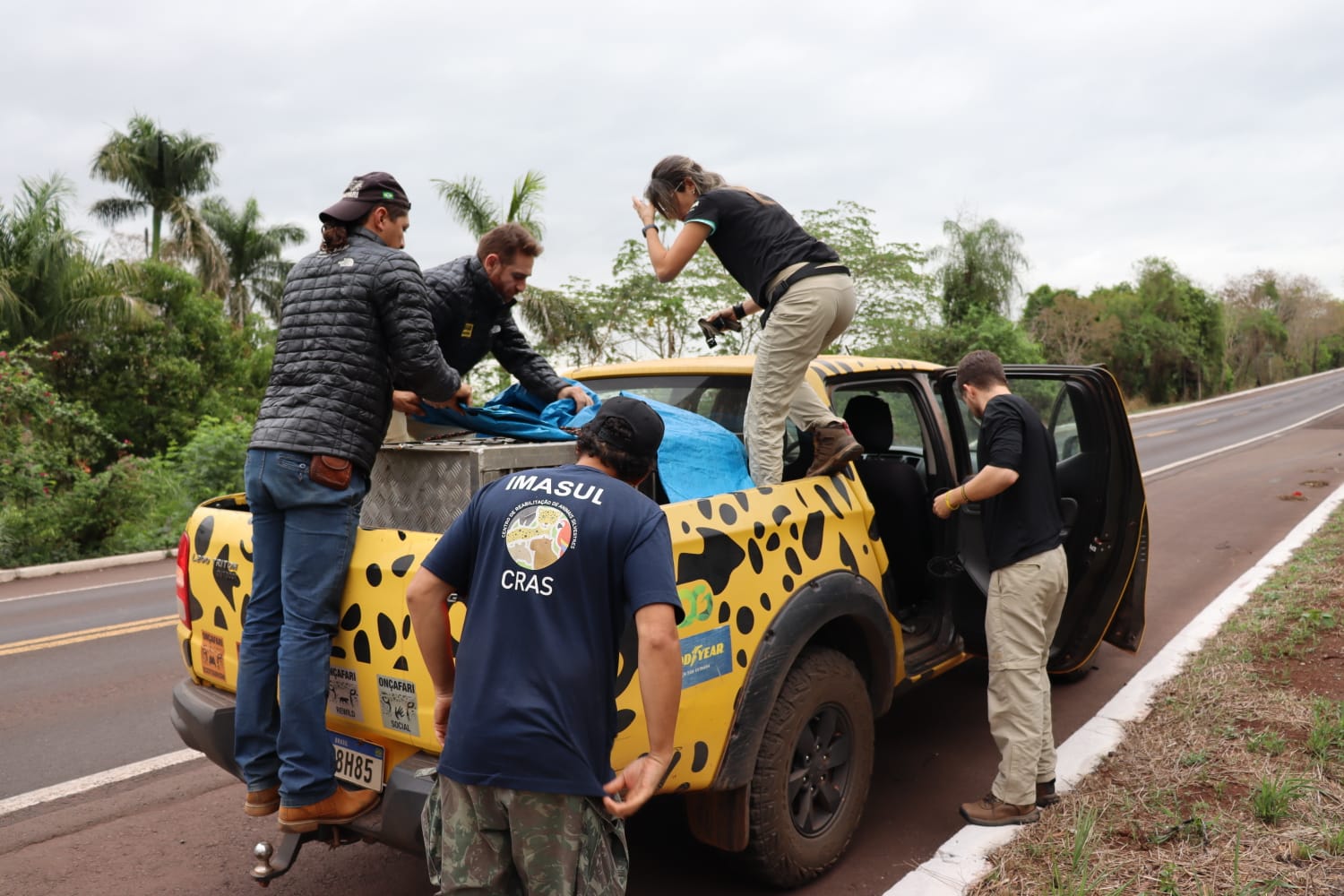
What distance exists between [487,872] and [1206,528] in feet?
36.3

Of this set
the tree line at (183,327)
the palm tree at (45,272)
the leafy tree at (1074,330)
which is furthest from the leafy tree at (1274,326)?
the palm tree at (45,272)

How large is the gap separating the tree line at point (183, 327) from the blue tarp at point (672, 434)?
8.23 metres

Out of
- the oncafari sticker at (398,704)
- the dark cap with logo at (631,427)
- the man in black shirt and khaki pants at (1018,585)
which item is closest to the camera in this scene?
the dark cap with logo at (631,427)

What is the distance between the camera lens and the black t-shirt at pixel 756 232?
4.02 meters

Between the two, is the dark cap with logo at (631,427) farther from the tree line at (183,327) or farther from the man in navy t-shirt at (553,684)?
the tree line at (183,327)

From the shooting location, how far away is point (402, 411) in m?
3.55

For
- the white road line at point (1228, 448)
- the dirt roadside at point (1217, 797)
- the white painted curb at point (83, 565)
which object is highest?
Result: the dirt roadside at point (1217, 797)

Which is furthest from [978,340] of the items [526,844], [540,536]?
[526,844]

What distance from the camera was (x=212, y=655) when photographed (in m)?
3.31

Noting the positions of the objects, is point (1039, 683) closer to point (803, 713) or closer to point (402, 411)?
point (803, 713)

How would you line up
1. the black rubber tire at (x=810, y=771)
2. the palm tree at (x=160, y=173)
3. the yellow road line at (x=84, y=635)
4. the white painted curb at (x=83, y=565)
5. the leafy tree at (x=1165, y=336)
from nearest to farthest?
1. the black rubber tire at (x=810, y=771)
2. the yellow road line at (x=84, y=635)
3. the white painted curb at (x=83, y=565)
4. the palm tree at (x=160, y=173)
5. the leafy tree at (x=1165, y=336)

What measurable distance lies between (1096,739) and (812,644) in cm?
193

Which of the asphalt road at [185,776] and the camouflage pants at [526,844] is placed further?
the asphalt road at [185,776]

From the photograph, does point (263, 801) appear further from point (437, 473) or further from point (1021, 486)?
point (1021, 486)
